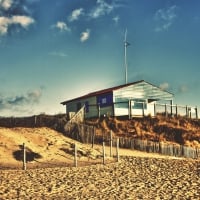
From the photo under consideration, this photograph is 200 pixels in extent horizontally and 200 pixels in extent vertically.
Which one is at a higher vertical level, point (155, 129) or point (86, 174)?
point (155, 129)

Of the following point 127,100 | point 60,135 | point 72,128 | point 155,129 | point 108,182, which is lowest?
point 108,182

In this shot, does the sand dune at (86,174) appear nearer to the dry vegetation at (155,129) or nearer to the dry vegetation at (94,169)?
the dry vegetation at (94,169)

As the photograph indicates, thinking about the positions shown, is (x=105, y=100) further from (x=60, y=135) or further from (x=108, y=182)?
(x=108, y=182)

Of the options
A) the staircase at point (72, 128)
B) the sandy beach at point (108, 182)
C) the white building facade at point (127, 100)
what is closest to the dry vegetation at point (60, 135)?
the staircase at point (72, 128)

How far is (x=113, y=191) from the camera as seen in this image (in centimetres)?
1745

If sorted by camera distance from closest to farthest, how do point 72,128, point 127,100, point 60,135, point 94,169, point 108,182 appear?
point 108,182 < point 94,169 < point 60,135 < point 72,128 < point 127,100

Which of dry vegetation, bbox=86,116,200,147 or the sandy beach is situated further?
dry vegetation, bbox=86,116,200,147

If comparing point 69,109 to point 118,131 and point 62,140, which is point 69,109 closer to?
point 118,131

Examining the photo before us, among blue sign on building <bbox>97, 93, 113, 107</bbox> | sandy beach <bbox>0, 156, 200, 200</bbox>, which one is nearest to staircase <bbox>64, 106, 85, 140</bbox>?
blue sign on building <bbox>97, 93, 113, 107</bbox>

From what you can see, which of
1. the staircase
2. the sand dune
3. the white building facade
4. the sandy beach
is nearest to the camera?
the sandy beach

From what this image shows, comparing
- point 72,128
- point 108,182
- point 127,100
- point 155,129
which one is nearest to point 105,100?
point 127,100

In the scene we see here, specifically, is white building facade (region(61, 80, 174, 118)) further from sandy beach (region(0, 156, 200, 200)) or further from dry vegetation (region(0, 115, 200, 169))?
sandy beach (region(0, 156, 200, 200))

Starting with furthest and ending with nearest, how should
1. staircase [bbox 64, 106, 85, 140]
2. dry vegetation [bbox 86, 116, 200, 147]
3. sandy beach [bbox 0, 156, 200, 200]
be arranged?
dry vegetation [bbox 86, 116, 200, 147] < staircase [bbox 64, 106, 85, 140] < sandy beach [bbox 0, 156, 200, 200]

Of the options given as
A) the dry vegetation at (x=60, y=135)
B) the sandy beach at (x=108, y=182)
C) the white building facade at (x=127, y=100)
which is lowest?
the sandy beach at (x=108, y=182)
